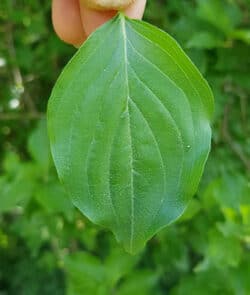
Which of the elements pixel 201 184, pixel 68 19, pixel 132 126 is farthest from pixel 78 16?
pixel 201 184

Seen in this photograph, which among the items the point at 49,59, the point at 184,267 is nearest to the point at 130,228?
the point at 49,59

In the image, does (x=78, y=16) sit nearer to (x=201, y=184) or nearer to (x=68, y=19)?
(x=68, y=19)

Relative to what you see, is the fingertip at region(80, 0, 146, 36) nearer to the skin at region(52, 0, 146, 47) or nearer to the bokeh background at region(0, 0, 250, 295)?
the skin at region(52, 0, 146, 47)

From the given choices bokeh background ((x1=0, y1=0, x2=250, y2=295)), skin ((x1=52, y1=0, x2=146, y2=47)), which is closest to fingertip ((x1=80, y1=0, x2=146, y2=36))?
skin ((x1=52, y1=0, x2=146, y2=47))

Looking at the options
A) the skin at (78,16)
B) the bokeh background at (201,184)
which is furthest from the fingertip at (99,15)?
the bokeh background at (201,184)

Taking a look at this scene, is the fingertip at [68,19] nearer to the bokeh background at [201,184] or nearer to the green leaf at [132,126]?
the green leaf at [132,126]

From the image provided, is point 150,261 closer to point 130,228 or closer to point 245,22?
point 245,22

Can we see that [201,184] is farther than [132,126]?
Yes
